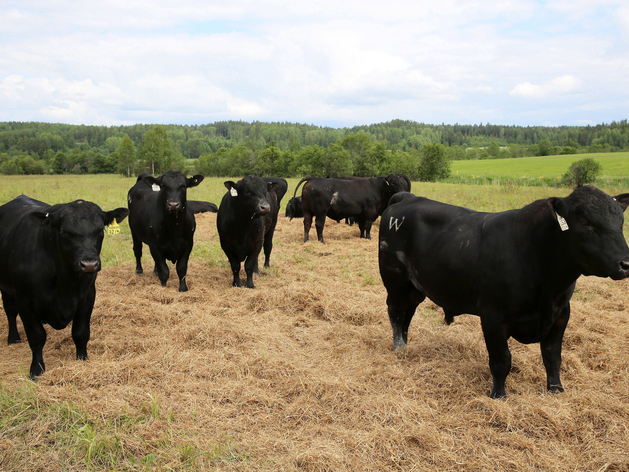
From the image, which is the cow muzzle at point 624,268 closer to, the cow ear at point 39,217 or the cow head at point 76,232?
the cow head at point 76,232

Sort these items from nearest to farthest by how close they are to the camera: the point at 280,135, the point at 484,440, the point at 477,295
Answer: the point at 484,440
the point at 477,295
the point at 280,135

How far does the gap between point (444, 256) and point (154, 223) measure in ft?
18.9

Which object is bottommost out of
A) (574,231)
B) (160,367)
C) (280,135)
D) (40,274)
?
(160,367)

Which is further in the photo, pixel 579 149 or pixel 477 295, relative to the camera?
pixel 579 149

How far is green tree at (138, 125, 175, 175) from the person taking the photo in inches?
2633

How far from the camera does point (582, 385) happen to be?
4.23 m

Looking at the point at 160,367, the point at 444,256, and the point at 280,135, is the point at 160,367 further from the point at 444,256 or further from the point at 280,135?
the point at 280,135

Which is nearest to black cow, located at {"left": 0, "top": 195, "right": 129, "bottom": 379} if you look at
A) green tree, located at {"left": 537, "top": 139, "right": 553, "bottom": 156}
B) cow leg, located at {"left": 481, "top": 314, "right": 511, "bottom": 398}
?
cow leg, located at {"left": 481, "top": 314, "right": 511, "bottom": 398}

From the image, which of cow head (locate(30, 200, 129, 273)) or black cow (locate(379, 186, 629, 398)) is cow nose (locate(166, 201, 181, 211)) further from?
black cow (locate(379, 186, 629, 398))

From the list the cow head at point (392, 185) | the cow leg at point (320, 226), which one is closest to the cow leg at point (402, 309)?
the cow leg at point (320, 226)

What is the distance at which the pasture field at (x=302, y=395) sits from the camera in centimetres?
319

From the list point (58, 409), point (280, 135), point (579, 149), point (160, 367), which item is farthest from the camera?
point (280, 135)

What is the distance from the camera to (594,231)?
3340 mm

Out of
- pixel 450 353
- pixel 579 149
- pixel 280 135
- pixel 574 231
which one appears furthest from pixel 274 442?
pixel 280 135
